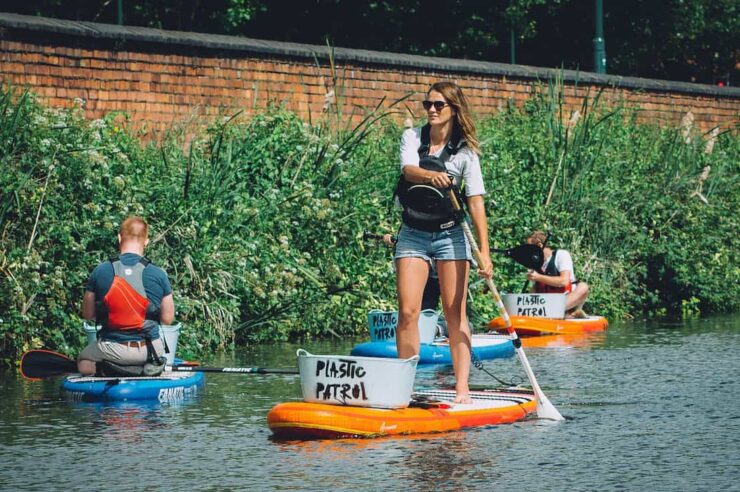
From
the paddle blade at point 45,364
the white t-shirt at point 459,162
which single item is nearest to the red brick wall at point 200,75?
the paddle blade at point 45,364

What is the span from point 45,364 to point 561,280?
7558mm

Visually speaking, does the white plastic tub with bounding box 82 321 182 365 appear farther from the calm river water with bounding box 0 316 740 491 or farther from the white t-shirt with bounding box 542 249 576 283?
the white t-shirt with bounding box 542 249 576 283

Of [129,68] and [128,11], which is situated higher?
[128,11]

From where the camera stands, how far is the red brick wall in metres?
17.2

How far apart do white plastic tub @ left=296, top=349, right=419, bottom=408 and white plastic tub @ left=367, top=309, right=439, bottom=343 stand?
15.3 ft

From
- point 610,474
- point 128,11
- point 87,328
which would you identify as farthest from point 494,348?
point 128,11

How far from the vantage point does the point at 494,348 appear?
47.8 ft

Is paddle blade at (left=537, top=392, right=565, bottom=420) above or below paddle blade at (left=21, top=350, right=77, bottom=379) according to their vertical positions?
below

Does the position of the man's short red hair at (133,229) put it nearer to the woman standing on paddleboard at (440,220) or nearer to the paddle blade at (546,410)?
the woman standing on paddleboard at (440,220)

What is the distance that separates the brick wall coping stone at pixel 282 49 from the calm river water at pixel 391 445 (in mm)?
5693

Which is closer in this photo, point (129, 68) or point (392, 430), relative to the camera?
point (392, 430)

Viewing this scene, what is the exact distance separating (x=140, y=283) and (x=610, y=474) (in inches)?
167

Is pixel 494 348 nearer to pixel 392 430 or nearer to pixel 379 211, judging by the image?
pixel 379 211

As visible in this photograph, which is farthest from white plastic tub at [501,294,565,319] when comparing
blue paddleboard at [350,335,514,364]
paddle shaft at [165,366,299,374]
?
paddle shaft at [165,366,299,374]
